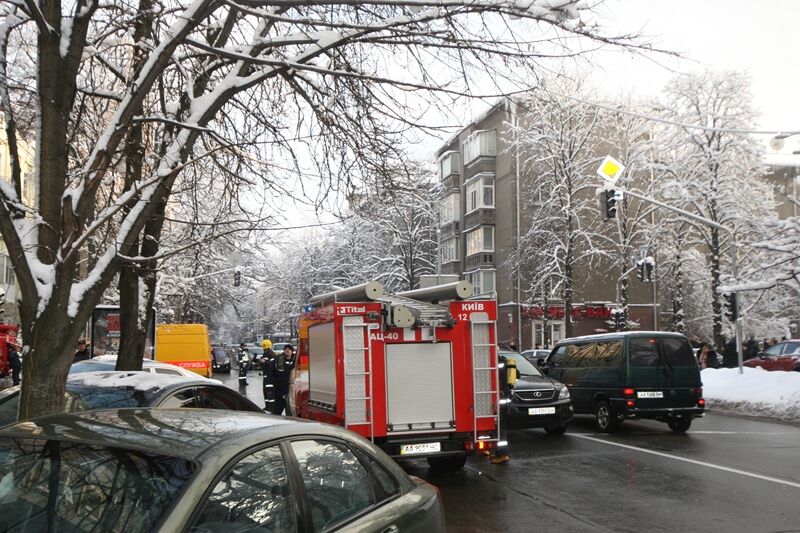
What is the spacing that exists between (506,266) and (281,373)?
34.1 meters

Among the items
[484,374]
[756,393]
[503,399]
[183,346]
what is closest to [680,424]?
[503,399]

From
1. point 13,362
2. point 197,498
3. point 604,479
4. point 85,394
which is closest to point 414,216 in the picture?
point 13,362

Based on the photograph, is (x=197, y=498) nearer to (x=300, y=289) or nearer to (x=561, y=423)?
(x=561, y=423)

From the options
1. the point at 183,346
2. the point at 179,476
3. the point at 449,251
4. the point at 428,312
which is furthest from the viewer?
the point at 449,251

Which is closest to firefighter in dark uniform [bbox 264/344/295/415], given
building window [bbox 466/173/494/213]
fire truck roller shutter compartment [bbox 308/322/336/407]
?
fire truck roller shutter compartment [bbox 308/322/336/407]

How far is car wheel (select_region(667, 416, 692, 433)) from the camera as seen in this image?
15.0 m

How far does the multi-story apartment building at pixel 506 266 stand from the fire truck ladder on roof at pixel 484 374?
36.3 metres

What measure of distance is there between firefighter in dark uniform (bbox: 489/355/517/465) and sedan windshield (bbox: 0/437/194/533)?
23.9 ft

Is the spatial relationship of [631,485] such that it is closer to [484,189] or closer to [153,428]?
[153,428]

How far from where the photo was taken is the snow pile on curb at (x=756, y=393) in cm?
1864

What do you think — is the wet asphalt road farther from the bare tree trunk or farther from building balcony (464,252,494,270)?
building balcony (464,252,494,270)

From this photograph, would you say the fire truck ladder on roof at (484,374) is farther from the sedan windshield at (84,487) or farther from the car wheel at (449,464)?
the sedan windshield at (84,487)

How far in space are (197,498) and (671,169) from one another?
39.0 m

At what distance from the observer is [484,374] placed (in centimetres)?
966
